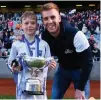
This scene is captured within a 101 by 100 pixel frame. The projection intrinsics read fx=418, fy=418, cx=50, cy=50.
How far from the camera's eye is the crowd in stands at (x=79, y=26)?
1424cm

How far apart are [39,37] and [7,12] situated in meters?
10.7

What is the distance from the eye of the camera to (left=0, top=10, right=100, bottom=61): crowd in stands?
46.7ft

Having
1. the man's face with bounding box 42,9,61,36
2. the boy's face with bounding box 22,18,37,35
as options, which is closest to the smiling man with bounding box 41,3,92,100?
the man's face with bounding box 42,9,61,36

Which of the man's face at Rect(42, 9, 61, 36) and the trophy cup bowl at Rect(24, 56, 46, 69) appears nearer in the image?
the trophy cup bowl at Rect(24, 56, 46, 69)

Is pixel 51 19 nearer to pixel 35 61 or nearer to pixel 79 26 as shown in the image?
pixel 35 61

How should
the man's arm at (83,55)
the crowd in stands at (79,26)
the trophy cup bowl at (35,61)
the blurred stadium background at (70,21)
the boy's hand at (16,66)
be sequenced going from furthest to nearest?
the crowd in stands at (79,26) → the blurred stadium background at (70,21) → the man's arm at (83,55) → the boy's hand at (16,66) → the trophy cup bowl at (35,61)

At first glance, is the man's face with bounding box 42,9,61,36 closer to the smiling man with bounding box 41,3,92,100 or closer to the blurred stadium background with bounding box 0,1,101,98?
the smiling man with bounding box 41,3,92,100

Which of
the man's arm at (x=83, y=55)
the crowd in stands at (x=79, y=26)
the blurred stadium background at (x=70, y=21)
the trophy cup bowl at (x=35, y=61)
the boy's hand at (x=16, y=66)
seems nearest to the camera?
the trophy cup bowl at (x=35, y=61)

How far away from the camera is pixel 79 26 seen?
1427 centimetres

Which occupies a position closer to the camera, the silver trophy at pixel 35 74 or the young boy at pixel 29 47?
the silver trophy at pixel 35 74

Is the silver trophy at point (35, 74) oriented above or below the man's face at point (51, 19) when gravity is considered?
below

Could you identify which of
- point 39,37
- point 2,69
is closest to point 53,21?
point 39,37

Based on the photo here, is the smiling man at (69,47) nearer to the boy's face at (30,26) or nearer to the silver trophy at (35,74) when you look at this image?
the boy's face at (30,26)

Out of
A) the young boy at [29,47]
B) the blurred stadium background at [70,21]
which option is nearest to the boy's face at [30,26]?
the young boy at [29,47]
